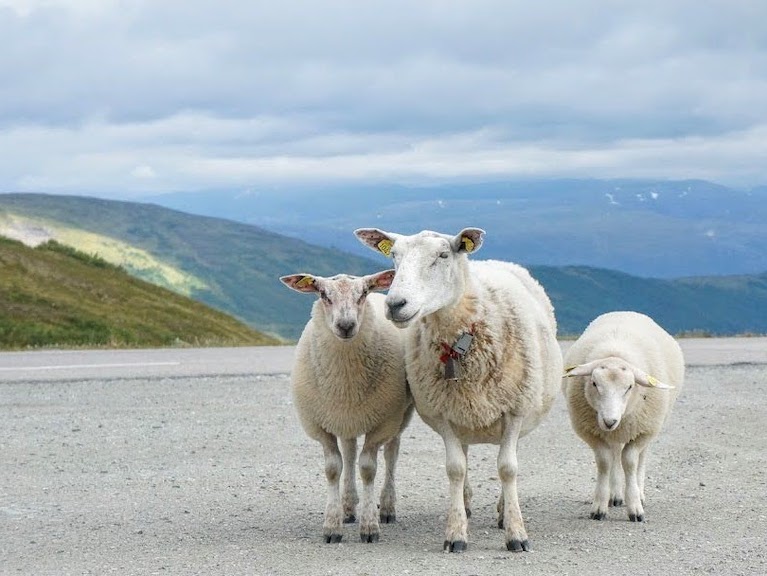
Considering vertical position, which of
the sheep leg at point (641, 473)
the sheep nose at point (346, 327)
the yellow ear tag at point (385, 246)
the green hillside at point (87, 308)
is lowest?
the green hillside at point (87, 308)

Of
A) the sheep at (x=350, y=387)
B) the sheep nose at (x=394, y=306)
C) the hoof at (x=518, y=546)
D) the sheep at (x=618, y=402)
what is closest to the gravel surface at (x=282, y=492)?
the hoof at (x=518, y=546)

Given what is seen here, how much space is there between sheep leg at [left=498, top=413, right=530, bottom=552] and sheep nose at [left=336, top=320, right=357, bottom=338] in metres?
1.39

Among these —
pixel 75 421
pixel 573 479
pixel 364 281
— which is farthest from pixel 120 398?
pixel 364 281

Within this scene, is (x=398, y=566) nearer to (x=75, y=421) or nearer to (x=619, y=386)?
(x=619, y=386)

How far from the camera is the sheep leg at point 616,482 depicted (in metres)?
10.0

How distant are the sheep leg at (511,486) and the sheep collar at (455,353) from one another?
56 centimetres

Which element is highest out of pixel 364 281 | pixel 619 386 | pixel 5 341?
pixel 364 281

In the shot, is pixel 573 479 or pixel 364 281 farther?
pixel 573 479

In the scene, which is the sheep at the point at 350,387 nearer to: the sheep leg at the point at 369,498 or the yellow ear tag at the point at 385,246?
the sheep leg at the point at 369,498

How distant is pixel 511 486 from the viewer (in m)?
8.75

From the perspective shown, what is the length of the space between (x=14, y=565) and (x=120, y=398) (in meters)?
8.62

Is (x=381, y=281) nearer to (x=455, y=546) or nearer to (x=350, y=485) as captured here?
(x=350, y=485)

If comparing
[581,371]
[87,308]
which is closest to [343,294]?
[581,371]

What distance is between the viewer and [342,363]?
9.18 meters
